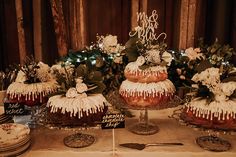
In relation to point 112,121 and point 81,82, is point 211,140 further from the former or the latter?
point 81,82

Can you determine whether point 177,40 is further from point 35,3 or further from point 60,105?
point 60,105

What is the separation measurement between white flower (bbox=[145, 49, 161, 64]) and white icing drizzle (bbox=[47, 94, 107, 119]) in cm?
31

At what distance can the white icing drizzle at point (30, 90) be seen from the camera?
1.46 metres

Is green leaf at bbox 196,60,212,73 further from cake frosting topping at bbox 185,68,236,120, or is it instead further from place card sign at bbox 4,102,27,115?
place card sign at bbox 4,102,27,115

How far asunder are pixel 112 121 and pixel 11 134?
44 cm

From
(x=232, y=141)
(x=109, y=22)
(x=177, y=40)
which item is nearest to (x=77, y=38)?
(x=109, y=22)

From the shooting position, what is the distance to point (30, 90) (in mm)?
1458

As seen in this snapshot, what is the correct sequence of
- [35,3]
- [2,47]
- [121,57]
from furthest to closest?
[2,47]
[35,3]
[121,57]

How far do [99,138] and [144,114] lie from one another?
12.9 inches

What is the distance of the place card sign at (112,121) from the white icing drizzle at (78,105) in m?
0.06

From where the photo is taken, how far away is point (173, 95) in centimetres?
147

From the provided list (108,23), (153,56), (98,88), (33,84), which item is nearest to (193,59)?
(153,56)

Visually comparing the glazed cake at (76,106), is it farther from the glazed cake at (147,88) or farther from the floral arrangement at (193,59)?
the floral arrangement at (193,59)

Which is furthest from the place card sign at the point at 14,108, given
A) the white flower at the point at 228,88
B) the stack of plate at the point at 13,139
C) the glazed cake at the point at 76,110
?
the white flower at the point at 228,88
